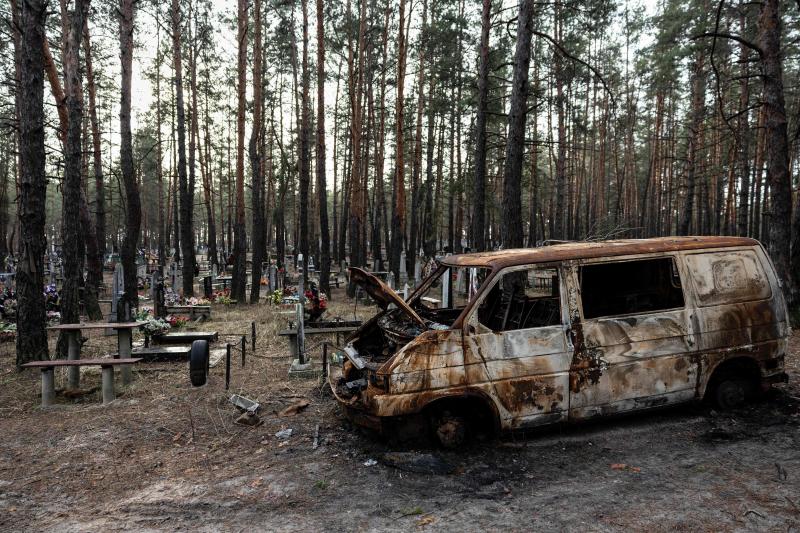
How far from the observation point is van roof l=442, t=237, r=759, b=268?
4.74 m

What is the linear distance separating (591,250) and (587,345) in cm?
95

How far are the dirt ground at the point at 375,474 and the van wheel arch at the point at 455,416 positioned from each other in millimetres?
141

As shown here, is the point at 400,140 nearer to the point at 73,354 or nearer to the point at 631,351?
the point at 73,354

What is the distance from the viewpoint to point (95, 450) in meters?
4.90

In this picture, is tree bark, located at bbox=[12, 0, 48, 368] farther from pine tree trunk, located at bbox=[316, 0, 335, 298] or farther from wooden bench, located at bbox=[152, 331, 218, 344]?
pine tree trunk, located at bbox=[316, 0, 335, 298]

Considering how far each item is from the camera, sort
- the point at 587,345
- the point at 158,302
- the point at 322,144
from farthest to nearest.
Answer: the point at 322,144 → the point at 158,302 → the point at 587,345

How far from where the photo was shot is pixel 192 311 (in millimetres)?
13914

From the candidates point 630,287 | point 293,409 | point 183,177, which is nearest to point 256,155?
point 183,177

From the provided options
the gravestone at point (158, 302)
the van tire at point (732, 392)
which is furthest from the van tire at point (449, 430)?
the gravestone at point (158, 302)

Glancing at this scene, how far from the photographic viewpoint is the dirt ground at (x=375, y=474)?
3500 millimetres

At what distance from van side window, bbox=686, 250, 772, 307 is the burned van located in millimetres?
12

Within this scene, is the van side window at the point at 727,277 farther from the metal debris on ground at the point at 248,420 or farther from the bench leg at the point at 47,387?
the bench leg at the point at 47,387

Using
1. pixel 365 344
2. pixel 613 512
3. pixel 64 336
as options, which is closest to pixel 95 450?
pixel 365 344

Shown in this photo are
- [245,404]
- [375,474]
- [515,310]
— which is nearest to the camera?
[375,474]
